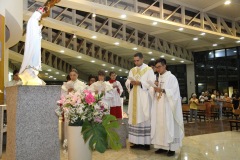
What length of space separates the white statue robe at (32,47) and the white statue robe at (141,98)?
2.50 m

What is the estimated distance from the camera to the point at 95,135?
3109mm

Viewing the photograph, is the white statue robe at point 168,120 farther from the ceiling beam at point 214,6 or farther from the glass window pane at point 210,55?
the glass window pane at point 210,55

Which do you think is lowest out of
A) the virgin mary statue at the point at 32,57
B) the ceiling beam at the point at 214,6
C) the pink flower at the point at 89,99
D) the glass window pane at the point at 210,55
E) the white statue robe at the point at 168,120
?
A: the white statue robe at the point at 168,120

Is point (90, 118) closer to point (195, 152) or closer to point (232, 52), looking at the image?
point (195, 152)

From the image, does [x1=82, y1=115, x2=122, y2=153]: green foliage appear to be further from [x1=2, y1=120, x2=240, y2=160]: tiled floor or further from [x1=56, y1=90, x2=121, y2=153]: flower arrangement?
[x1=2, y1=120, x2=240, y2=160]: tiled floor

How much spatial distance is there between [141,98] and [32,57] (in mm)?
2672

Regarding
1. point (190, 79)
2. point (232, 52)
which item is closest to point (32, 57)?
point (232, 52)

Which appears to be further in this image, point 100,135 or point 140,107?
point 140,107

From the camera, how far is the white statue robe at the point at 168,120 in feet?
15.8

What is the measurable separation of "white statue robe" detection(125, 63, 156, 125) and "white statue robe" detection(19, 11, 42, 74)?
→ 8.20ft

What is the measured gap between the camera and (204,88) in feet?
68.3

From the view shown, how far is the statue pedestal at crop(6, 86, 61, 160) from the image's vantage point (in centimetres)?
314

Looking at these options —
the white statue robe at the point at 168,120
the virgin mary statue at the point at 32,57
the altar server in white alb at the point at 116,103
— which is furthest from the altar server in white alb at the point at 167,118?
the virgin mary statue at the point at 32,57

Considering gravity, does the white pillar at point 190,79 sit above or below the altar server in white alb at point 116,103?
above
